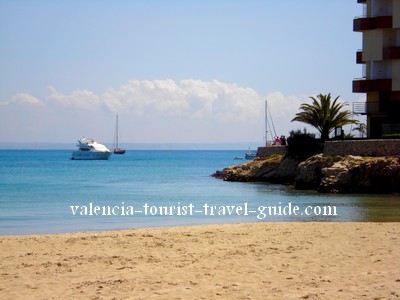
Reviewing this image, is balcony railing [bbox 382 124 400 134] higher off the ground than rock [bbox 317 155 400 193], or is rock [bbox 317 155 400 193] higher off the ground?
balcony railing [bbox 382 124 400 134]

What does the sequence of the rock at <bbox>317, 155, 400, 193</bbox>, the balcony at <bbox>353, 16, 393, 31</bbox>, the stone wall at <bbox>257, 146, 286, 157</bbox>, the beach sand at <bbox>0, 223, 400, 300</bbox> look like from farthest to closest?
the stone wall at <bbox>257, 146, 286, 157</bbox> → the balcony at <bbox>353, 16, 393, 31</bbox> → the rock at <bbox>317, 155, 400, 193</bbox> → the beach sand at <bbox>0, 223, 400, 300</bbox>

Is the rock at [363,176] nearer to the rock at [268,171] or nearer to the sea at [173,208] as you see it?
the sea at [173,208]

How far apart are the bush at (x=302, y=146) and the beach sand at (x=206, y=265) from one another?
34.3 meters

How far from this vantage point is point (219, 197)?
138 ft

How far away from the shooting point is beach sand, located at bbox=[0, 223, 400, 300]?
11961 mm

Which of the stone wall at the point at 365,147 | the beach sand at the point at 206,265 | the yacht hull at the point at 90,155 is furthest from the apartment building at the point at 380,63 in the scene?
the yacht hull at the point at 90,155

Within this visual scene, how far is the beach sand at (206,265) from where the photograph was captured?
12.0 meters

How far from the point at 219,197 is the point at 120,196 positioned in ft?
20.7

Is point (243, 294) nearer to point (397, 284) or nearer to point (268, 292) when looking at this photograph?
point (268, 292)

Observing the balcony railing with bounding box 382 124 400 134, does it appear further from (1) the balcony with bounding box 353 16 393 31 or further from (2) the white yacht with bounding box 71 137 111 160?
(2) the white yacht with bounding box 71 137 111 160

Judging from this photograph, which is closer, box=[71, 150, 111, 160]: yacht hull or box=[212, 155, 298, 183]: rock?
box=[212, 155, 298, 183]: rock

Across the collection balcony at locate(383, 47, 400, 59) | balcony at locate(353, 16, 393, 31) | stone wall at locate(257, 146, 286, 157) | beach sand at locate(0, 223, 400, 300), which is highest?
balcony at locate(353, 16, 393, 31)

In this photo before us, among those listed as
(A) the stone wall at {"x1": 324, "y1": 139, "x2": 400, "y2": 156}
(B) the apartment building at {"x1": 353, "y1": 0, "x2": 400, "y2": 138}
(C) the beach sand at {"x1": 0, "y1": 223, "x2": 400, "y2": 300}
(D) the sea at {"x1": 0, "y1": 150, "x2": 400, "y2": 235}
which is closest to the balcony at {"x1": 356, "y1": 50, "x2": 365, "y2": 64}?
(B) the apartment building at {"x1": 353, "y1": 0, "x2": 400, "y2": 138}

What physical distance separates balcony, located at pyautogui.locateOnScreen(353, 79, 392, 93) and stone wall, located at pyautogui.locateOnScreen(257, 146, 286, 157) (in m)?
7.94
